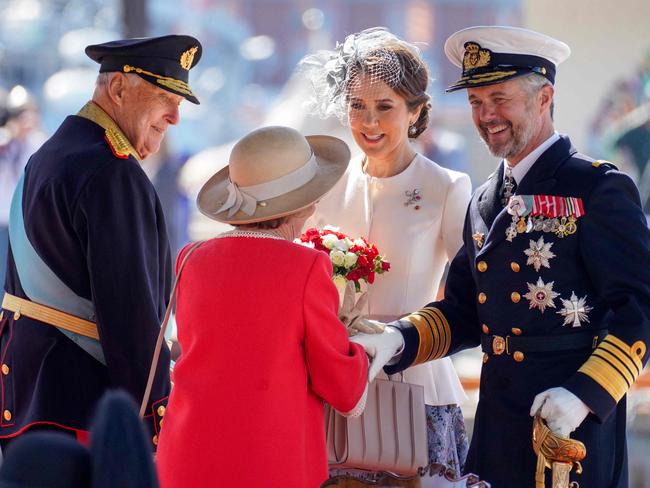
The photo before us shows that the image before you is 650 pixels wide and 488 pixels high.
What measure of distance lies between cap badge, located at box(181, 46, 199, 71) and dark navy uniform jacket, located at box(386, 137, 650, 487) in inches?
41.0

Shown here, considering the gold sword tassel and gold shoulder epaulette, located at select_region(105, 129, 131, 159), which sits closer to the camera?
the gold sword tassel

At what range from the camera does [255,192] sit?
3004 millimetres

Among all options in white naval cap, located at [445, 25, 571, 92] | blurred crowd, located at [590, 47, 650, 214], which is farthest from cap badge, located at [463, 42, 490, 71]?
blurred crowd, located at [590, 47, 650, 214]

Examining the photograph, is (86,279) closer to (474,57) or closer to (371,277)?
(371,277)

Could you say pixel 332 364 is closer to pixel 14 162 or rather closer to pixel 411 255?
pixel 411 255

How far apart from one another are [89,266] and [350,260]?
744mm

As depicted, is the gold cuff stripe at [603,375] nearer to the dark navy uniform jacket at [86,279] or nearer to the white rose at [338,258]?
the white rose at [338,258]

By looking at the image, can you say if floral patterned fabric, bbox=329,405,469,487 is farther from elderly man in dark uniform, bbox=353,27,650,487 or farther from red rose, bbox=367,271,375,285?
red rose, bbox=367,271,375,285

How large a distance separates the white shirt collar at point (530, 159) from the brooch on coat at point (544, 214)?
0.09 m

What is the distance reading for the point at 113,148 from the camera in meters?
3.37

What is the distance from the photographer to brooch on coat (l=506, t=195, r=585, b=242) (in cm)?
313

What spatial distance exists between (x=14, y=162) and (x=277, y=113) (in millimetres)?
4099

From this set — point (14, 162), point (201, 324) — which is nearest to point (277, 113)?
point (14, 162)

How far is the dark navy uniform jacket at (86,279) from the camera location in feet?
10.7
